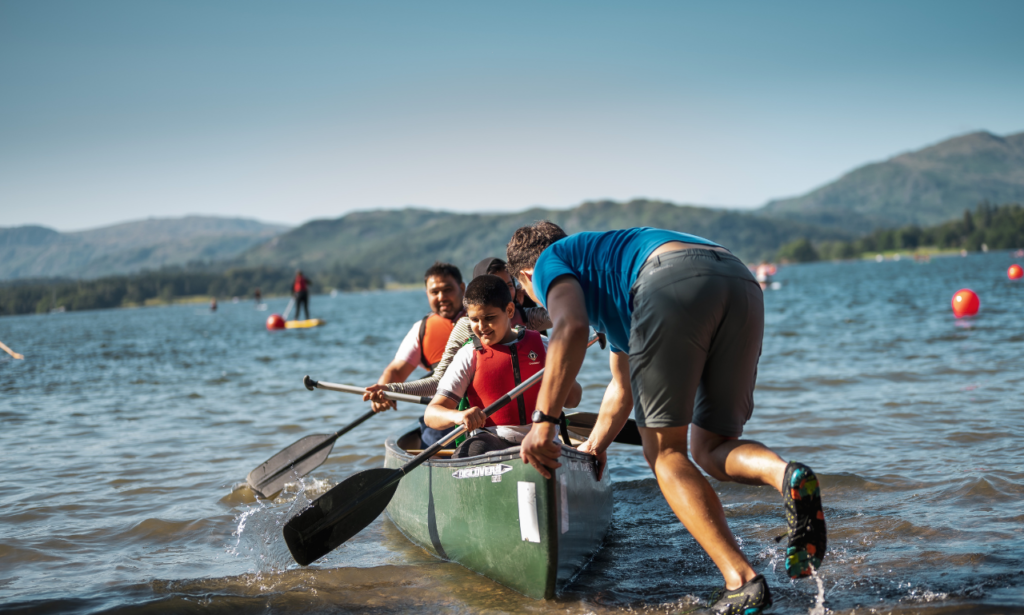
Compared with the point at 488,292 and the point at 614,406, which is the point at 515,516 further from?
the point at 488,292

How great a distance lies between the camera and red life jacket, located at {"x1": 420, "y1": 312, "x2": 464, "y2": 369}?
233 inches

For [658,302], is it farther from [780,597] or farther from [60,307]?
[60,307]

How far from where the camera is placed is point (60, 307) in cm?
12731

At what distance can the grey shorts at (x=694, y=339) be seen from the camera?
9.78 feet

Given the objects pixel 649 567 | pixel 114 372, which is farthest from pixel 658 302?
pixel 114 372

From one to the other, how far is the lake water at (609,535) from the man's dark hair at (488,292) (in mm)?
1666

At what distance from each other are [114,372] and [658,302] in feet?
67.1

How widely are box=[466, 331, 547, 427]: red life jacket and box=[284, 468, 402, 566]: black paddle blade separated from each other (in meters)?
0.73

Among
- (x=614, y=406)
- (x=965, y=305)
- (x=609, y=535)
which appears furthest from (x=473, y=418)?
(x=965, y=305)

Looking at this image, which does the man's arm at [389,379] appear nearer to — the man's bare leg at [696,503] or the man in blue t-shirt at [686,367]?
the man in blue t-shirt at [686,367]

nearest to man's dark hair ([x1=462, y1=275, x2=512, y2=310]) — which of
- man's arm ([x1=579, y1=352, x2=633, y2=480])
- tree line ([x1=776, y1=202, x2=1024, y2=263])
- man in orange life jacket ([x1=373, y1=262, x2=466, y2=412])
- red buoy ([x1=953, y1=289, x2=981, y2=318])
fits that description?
man's arm ([x1=579, y1=352, x2=633, y2=480])

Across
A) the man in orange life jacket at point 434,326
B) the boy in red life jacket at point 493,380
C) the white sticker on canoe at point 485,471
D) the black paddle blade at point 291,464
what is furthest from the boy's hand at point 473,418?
the black paddle blade at point 291,464

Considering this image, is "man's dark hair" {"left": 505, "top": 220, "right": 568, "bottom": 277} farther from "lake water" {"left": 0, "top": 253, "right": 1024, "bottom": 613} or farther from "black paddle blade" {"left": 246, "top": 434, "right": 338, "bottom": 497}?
"black paddle blade" {"left": 246, "top": 434, "right": 338, "bottom": 497}

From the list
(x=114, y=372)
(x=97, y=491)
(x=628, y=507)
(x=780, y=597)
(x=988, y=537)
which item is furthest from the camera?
(x=114, y=372)
